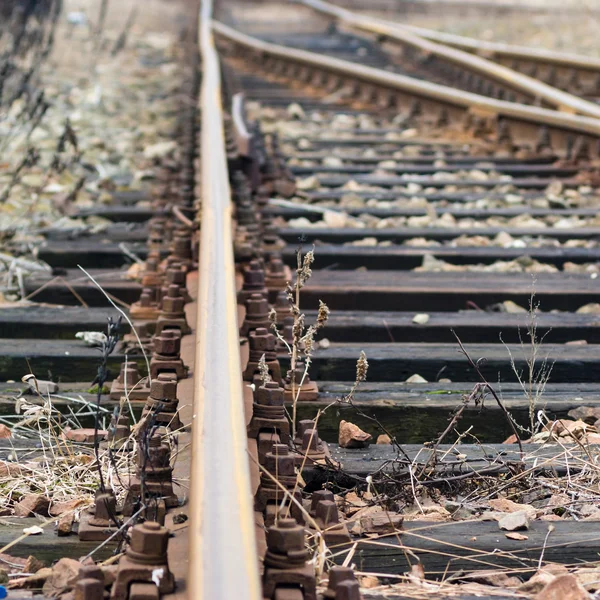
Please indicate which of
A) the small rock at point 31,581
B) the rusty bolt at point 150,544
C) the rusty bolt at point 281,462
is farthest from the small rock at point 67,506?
the rusty bolt at point 150,544

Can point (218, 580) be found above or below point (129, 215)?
above

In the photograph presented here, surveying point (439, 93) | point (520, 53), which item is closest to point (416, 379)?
point (439, 93)

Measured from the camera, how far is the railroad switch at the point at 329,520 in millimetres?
2598

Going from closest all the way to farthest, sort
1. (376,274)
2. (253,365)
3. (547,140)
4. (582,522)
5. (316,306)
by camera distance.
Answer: (582,522) → (253,365) → (316,306) → (376,274) → (547,140)

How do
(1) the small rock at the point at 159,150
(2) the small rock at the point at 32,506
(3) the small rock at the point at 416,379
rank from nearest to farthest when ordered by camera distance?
(2) the small rock at the point at 32,506
(3) the small rock at the point at 416,379
(1) the small rock at the point at 159,150

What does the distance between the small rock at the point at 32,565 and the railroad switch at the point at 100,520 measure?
11 cm

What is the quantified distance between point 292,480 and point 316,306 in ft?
6.66

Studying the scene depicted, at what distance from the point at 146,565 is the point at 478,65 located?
8.28 metres

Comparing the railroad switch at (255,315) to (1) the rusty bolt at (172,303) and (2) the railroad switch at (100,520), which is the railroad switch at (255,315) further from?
(2) the railroad switch at (100,520)

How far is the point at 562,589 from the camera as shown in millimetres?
2344

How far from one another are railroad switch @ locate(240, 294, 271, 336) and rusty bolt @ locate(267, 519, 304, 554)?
1579 millimetres

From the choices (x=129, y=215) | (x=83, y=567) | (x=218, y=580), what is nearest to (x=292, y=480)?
(x=83, y=567)

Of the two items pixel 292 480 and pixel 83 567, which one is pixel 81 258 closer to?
A: pixel 292 480

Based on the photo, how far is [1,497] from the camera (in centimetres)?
288
